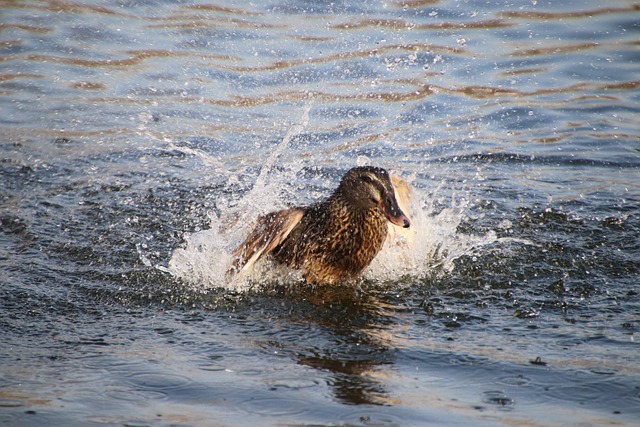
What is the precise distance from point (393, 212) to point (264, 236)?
0.86m

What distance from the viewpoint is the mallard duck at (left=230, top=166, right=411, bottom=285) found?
5.68 metres

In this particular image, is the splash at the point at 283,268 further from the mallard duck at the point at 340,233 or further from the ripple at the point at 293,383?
the ripple at the point at 293,383

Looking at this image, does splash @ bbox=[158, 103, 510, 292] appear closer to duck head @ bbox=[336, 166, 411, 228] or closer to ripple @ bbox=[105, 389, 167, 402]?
duck head @ bbox=[336, 166, 411, 228]

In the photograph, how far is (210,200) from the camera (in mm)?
7262

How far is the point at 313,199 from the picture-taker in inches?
291

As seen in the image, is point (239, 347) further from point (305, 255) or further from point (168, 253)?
point (168, 253)

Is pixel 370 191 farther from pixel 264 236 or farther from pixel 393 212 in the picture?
pixel 264 236

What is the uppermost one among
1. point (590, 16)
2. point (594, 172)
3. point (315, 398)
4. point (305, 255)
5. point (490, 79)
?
point (590, 16)

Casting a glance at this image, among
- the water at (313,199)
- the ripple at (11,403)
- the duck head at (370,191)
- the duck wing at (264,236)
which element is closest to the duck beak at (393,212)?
the duck head at (370,191)

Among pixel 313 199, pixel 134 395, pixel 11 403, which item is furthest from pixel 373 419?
pixel 313 199

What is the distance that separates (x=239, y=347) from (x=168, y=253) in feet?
5.81

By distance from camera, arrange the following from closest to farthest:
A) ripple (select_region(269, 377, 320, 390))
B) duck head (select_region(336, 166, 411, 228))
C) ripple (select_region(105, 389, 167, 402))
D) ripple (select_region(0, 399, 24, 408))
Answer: ripple (select_region(0, 399, 24, 408)) → ripple (select_region(105, 389, 167, 402)) → ripple (select_region(269, 377, 320, 390)) → duck head (select_region(336, 166, 411, 228))

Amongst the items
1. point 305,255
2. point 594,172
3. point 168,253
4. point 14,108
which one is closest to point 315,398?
point 305,255

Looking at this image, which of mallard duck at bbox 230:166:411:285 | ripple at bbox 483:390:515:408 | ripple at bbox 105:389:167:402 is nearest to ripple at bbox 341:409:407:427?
ripple at bbox 483:390:515:408
